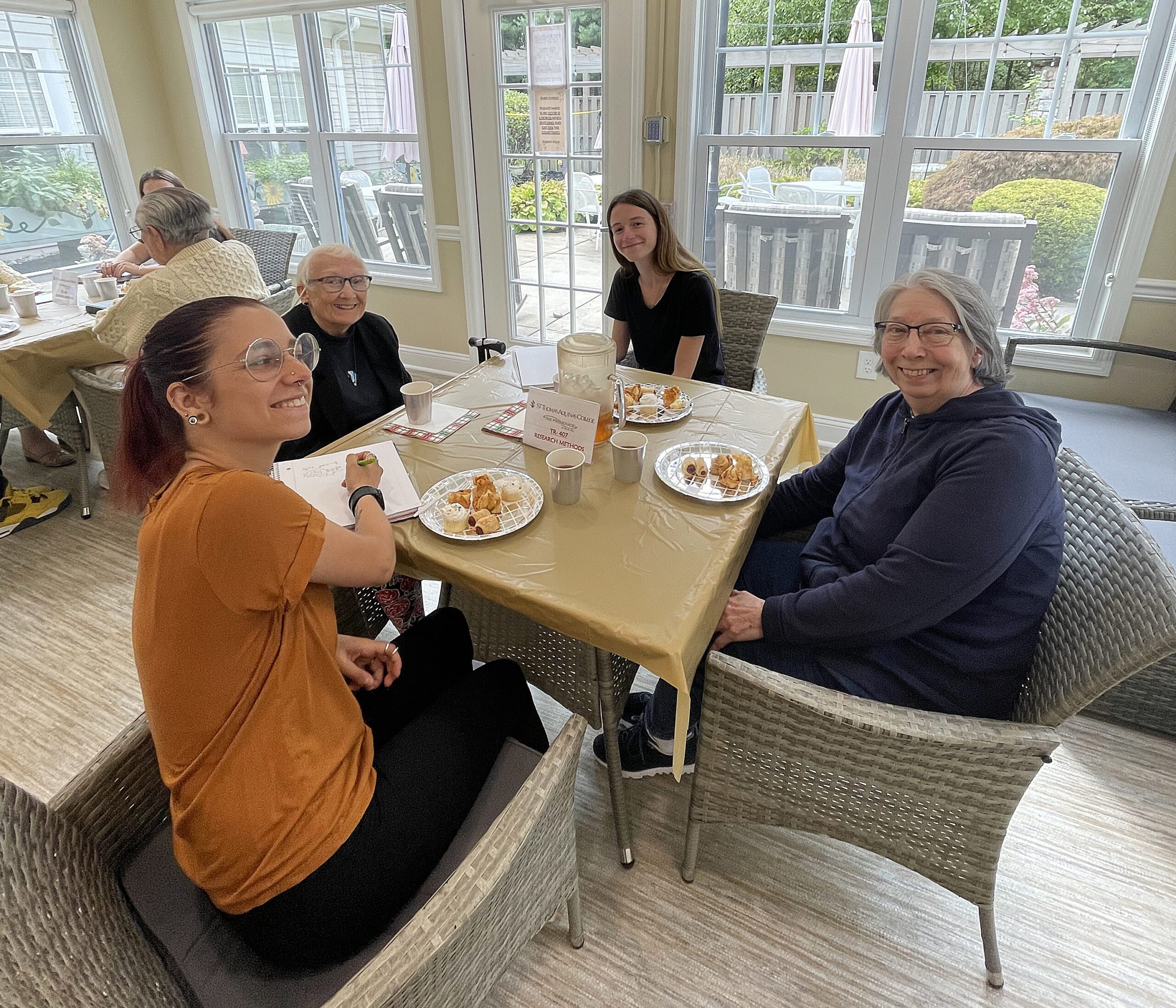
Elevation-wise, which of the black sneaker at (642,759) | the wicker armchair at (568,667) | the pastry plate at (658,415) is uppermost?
the pastry plate at (658,415)

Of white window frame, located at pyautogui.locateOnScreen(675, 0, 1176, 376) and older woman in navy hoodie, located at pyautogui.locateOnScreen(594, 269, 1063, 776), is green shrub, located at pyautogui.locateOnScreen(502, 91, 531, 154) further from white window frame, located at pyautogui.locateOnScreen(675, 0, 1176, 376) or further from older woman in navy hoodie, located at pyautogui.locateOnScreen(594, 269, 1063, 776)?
older woman in navy hoodie, located at pyautogui.locateOnScreen(594, 269, 1063, 776)

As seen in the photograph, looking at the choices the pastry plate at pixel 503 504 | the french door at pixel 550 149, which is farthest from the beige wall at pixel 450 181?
the pastry plate at pixel 503 504

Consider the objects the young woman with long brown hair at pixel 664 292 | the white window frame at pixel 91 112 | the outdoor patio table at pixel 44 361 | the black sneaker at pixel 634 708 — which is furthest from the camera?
the white window frame at pixel 91 112

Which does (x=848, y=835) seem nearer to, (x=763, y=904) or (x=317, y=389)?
(x=763, y=904)

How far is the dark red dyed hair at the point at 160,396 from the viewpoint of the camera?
3.23 ft

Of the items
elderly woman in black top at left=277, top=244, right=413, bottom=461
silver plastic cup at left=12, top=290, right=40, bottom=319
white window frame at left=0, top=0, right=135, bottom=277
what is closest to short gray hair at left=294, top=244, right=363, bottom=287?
elderly woman in black top at left=277, top=244, right=413, bottom=461

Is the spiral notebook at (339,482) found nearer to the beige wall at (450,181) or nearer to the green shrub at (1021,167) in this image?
the beige wall at (450,181)

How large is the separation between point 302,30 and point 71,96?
147 cm

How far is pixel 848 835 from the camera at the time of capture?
4.09 ft

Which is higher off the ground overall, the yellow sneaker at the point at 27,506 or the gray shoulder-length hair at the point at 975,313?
the gray shoulder-length hair at the point at 975,313

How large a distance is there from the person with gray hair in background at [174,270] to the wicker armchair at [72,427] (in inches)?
13.9

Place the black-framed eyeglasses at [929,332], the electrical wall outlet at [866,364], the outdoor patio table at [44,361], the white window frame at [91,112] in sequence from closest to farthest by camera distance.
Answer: the black-framed eyeglasses at [929,332], the outdoor patio table at [44,361], the electrical wall outlet at [866,364], the white window frame at [91,112]

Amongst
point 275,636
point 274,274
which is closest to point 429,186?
point 274,274

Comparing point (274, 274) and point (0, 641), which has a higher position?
point (274, 274)
